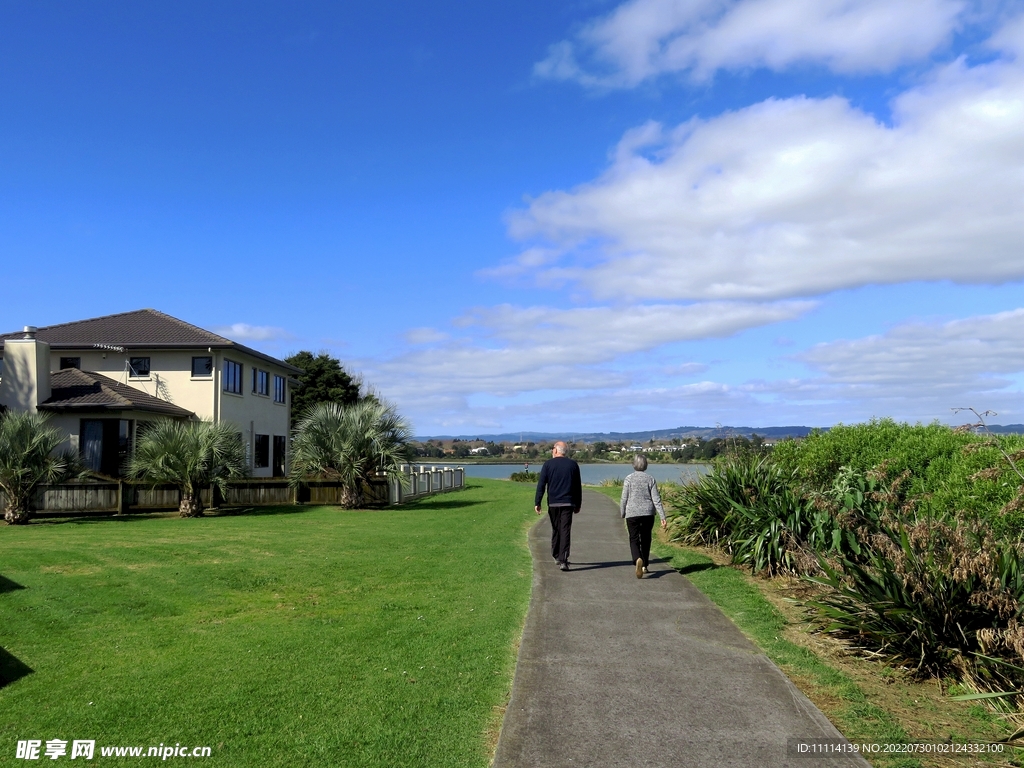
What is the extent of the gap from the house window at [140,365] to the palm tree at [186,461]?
8.83 m

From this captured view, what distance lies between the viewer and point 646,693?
5.76 m

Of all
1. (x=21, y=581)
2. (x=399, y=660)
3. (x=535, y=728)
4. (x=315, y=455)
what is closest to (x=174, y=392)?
(x=315, y=455)

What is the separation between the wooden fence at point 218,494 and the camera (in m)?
21.6

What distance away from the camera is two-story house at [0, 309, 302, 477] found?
26.3 m

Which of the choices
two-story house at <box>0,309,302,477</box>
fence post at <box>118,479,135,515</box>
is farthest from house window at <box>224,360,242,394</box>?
fence post at <box>118,479,135,515</box>

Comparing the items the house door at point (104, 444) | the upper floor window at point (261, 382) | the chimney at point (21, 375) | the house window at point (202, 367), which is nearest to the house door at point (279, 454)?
the upper floor window at point (261, 382)

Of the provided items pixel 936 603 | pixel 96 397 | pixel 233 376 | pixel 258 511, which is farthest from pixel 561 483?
pixel 233 376

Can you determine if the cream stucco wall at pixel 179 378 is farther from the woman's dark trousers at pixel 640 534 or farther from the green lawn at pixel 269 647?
the woman's dark trousers at pixel 640 534

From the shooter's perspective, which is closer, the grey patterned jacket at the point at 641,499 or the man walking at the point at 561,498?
the grey patterned jacket at the point at 641,499

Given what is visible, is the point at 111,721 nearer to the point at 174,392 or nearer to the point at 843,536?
the point at 843,536

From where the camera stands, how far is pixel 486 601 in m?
9.07

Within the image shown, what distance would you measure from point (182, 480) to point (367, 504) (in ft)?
18.6

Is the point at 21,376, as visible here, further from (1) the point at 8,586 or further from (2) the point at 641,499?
(2) the point at 641,499

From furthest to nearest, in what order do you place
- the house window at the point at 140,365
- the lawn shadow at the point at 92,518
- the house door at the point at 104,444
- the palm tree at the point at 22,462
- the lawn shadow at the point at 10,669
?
the house window at the point at 140,365 < the house door at the point at 104,444 < the lawn shadow at the point at 92,518 < the palm tree at the point at 22,462 < the lawn shadow at the point at 10,669
